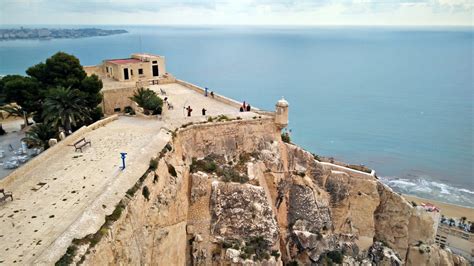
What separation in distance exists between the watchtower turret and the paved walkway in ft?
15.5

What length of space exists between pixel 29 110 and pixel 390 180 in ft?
125

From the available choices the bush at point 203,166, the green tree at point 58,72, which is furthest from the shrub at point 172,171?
the green tree at point 58,72

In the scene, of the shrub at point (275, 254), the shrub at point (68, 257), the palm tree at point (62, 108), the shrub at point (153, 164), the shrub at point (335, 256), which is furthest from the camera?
the shrub at point (335, 256)

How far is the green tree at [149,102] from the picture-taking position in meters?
21.1

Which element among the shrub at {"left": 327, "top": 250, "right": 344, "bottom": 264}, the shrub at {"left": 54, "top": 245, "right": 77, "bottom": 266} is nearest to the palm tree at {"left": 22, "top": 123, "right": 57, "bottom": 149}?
the shrub at {"left": 54, "top": 245, "right": 77, "bottom": 266}

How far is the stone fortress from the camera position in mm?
10906

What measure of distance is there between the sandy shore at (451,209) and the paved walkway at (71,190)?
2923 centimetres

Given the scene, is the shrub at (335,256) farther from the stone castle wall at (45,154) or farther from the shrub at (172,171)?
the stone castle wall at (45,154)

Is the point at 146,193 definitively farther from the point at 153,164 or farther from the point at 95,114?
the point at 95,114

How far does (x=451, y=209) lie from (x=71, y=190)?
1493 inches

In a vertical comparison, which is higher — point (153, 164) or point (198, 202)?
point (153, 164)

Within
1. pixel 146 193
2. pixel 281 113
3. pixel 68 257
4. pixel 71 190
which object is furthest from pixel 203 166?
pixel 68 257

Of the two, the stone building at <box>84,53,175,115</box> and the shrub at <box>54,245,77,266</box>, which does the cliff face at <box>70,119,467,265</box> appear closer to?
the shrub at <box>54,245,77,266</box>

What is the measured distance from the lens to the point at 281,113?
20875mm
